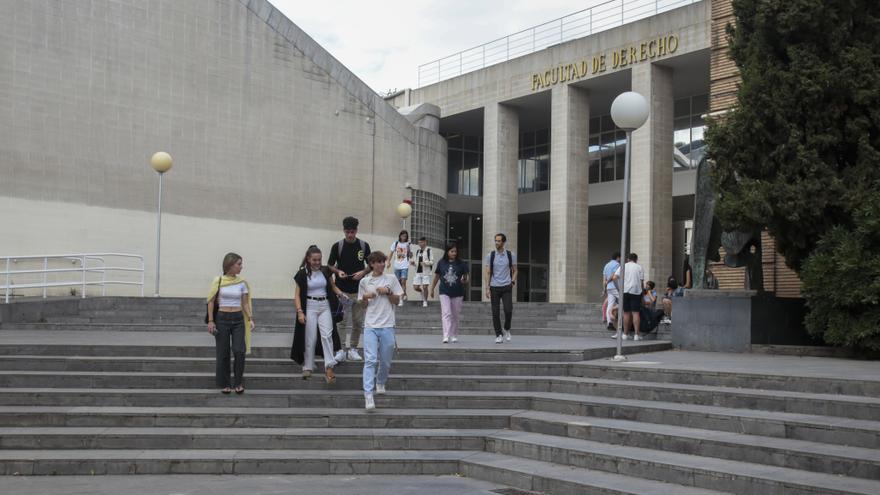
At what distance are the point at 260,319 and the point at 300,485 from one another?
383 inches

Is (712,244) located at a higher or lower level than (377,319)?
higher

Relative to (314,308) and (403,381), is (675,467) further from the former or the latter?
(314,308)

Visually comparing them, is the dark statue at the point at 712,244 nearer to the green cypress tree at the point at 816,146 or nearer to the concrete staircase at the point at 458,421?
the green cypress tree at the point at 816,146

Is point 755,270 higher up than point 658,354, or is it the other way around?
point 755,270

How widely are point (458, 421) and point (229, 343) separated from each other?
2629 mm

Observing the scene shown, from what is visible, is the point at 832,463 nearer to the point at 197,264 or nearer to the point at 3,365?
the point at 3,365

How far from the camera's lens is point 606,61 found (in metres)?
29.6

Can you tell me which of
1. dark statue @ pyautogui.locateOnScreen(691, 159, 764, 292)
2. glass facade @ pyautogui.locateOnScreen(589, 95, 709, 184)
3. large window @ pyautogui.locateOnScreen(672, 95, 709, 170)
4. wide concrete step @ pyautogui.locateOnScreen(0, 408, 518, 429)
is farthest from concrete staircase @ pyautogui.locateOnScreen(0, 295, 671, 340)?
large window @ pyautogui.locateOnScreen(672, 95, 709, 170)

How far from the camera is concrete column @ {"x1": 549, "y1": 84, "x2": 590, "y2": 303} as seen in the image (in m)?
30.9

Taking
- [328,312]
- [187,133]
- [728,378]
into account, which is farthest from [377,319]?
[187,133]

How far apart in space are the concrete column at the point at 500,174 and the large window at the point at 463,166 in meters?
5.18

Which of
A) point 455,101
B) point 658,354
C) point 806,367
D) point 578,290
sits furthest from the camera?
point 455,101

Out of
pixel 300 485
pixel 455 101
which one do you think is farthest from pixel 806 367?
pixel 455 101

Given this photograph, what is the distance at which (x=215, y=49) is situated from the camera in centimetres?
2305
